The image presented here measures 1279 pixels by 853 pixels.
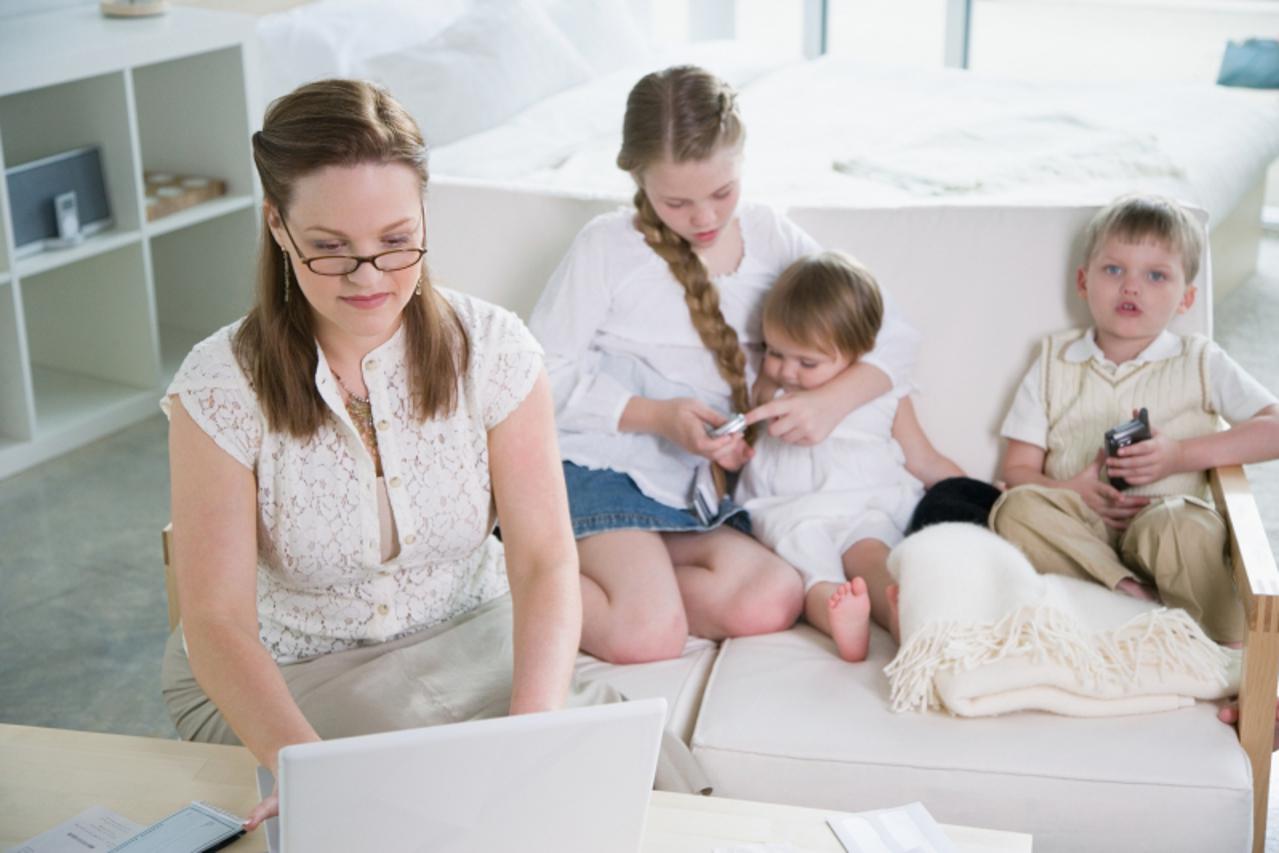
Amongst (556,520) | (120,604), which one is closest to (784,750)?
(556,520)

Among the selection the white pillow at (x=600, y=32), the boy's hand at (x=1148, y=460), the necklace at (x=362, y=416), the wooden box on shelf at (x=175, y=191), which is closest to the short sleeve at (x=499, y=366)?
the necklace at (x=362, y=416)

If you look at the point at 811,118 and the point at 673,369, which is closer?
the point at 673,369

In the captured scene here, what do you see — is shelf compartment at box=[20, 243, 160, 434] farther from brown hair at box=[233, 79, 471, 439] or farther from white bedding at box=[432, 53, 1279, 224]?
brown hair at box=[233, 79, 471, 439]

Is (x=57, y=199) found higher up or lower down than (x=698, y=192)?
lower down

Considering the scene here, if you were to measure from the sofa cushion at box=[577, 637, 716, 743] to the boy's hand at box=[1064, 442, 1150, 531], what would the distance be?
596mm

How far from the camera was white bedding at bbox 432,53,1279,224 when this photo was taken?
12.1ft

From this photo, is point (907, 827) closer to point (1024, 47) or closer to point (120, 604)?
point (120, 604)

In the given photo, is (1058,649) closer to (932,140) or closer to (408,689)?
(408,689)

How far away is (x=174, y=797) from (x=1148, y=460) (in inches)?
55.2

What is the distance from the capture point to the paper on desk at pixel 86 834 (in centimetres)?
133

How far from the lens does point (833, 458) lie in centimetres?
229

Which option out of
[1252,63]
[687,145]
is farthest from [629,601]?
[1252,63]

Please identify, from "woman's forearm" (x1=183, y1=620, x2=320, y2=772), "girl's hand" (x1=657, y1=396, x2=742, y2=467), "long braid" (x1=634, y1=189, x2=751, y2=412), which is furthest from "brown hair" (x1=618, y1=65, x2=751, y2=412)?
"woman's forearm" (x1=183, y1=620, x2=320, y2=772)

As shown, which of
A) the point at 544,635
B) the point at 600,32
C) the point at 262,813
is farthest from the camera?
the point at 600,32
